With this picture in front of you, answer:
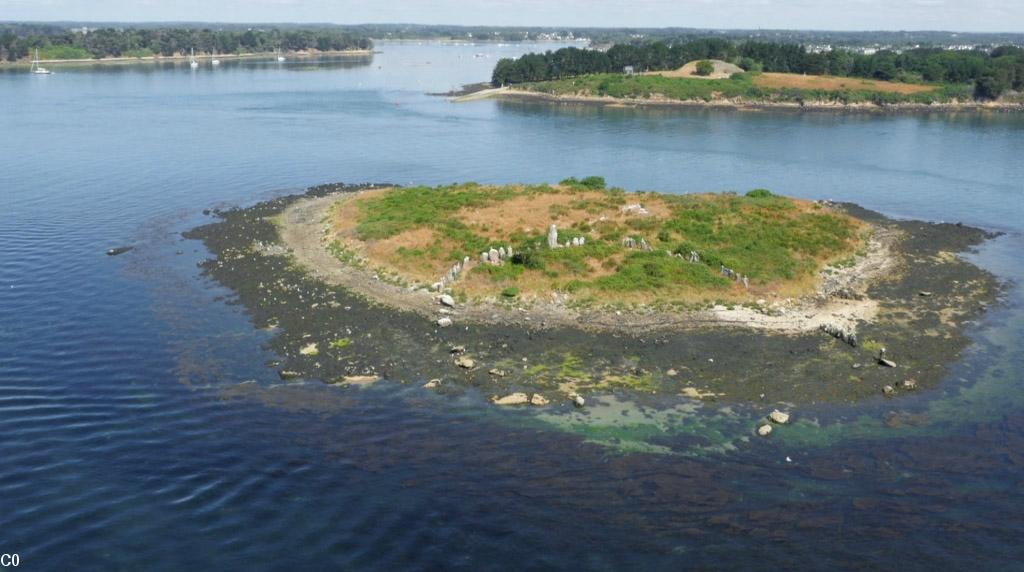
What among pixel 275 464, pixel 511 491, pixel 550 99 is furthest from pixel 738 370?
pixel 550 99

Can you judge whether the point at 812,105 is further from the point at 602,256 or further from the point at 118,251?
the point at 118,251

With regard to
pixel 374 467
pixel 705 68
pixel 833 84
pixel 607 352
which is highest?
pixel 705 68

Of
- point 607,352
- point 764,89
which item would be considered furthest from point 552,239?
point 764,89

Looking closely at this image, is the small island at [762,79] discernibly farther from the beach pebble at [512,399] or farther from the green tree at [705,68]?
the beach pebble at [512,399]

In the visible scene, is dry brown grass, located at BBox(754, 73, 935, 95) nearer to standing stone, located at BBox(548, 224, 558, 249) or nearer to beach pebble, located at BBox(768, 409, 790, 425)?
standing stone, located at BBox(548, 224, 558, 249)

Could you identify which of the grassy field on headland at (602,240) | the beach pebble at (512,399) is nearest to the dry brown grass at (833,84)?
the grassy field on headland at (602,240)

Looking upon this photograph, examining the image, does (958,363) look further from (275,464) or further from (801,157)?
(801,157)
